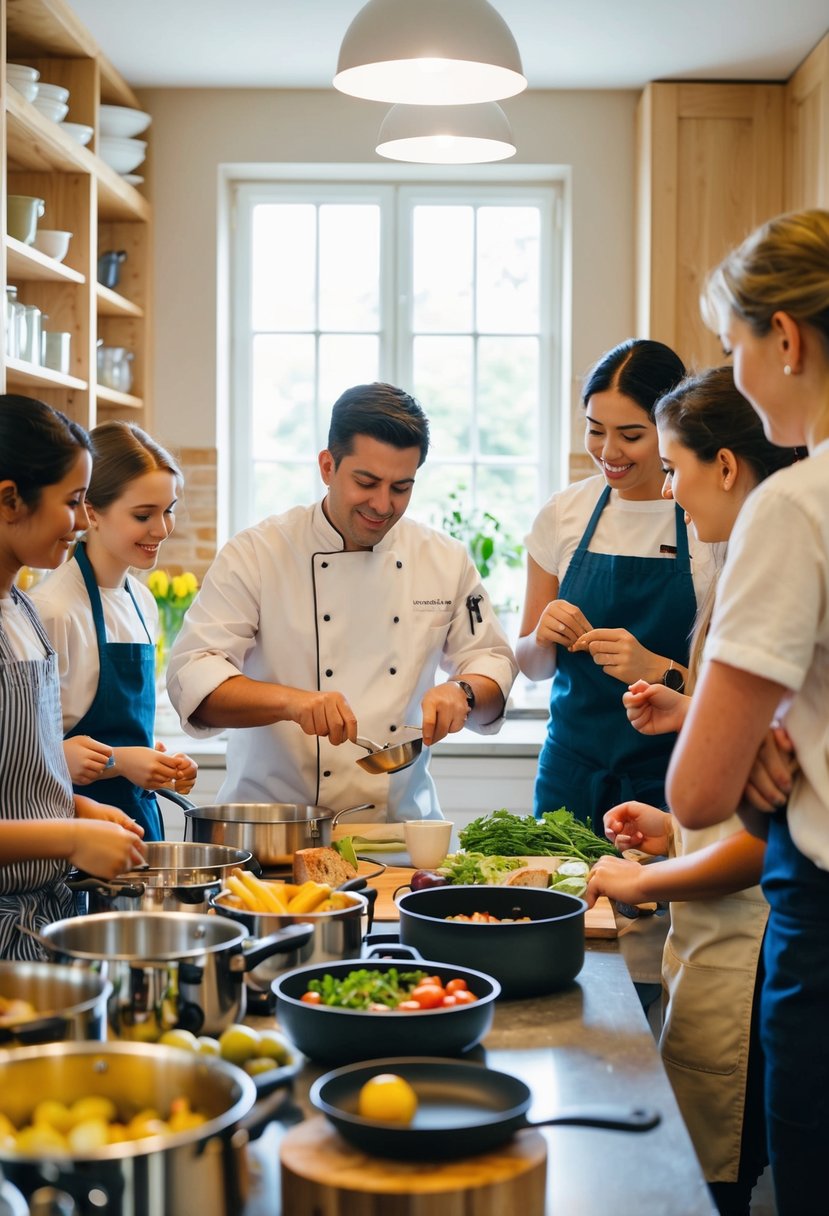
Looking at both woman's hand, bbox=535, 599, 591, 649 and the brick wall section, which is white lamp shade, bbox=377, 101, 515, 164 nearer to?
woman's hand, bbox=535, 599, 591, 649

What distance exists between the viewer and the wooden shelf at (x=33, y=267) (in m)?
3.38

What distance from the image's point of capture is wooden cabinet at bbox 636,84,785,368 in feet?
14.4

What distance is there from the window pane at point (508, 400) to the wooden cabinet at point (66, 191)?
1319mm

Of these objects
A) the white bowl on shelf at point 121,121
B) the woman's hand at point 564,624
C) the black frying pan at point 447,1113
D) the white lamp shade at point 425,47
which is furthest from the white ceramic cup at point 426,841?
the white bowl on shelf at point 121,121

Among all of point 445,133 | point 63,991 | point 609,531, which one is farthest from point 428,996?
point 445,133

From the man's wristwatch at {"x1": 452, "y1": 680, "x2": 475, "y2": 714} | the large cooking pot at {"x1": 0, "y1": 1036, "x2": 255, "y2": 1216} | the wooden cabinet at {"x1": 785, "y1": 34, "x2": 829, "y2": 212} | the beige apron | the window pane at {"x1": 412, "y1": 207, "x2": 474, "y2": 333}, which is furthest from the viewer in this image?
the window pane at {"x1": 412, "y1": 207, "x2": 474, "y2": 333}

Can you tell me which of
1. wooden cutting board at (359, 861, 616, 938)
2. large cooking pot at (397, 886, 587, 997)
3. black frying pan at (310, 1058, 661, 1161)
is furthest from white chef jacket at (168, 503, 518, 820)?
black frying pan at (310, 1058, 661, 1161)

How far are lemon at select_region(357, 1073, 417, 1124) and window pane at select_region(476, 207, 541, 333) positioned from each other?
4.22 metres

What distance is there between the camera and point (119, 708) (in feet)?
8.48

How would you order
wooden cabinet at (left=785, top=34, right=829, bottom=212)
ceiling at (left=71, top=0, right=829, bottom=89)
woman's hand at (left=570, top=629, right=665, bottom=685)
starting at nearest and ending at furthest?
woman's hand at (left=570, top=629, right=665, bottom=685) → ceiling at (left=71, top=0, right=829, bottom=89) → wooden cabinet at (left=785, top=34, right=829, bottom=212)

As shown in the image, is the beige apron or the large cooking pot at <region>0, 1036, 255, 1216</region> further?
the beige apron

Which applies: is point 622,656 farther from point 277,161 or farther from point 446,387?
point 277,161

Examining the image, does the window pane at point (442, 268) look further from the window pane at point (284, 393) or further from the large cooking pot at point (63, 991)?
the large cooking pot at point (63, 991)

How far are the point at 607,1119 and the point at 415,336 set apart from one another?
4234 mm
